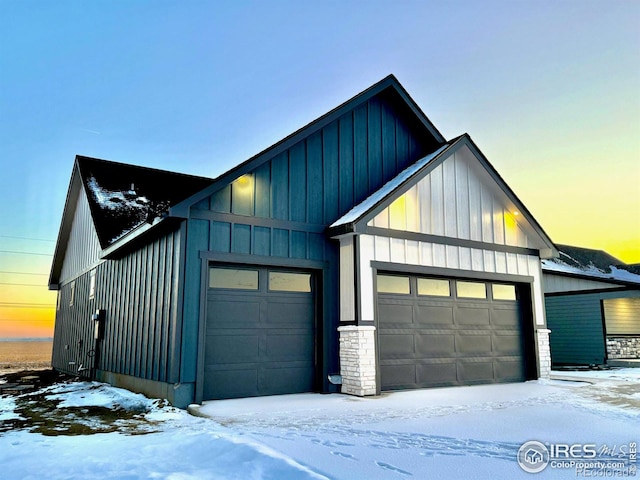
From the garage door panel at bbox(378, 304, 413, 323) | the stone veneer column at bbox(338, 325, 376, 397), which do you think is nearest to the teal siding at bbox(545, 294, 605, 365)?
the garage door panel at bbox(378, 304, 413, 323)

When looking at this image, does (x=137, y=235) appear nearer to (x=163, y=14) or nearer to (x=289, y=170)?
(x=289, y=170)

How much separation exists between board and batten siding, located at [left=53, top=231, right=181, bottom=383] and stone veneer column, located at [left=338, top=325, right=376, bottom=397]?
297 centimetres

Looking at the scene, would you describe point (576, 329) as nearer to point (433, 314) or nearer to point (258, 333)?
point (433, 314)

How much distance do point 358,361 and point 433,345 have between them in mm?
2143

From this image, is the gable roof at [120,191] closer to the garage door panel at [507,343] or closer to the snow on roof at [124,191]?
the snow on roof at [124,191]

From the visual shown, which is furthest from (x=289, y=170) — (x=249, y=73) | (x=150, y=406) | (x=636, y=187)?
(x=636, y=187)

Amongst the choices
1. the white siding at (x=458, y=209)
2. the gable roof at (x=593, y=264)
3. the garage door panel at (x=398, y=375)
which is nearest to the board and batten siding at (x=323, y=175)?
the white siding at (x=458, y=209)

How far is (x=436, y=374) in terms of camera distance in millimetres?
9977

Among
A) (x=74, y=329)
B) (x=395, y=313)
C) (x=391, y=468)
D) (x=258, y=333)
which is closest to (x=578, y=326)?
(x=395, y=313)

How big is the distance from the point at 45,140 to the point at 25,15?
26.8 feet

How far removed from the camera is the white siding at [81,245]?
14.2 m

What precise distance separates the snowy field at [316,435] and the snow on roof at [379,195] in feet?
10.6

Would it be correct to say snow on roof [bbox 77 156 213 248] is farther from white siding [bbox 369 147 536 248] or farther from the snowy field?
white siding [bbox 369 147 536 248]

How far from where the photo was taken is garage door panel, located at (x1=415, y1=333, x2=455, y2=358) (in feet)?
32.3
